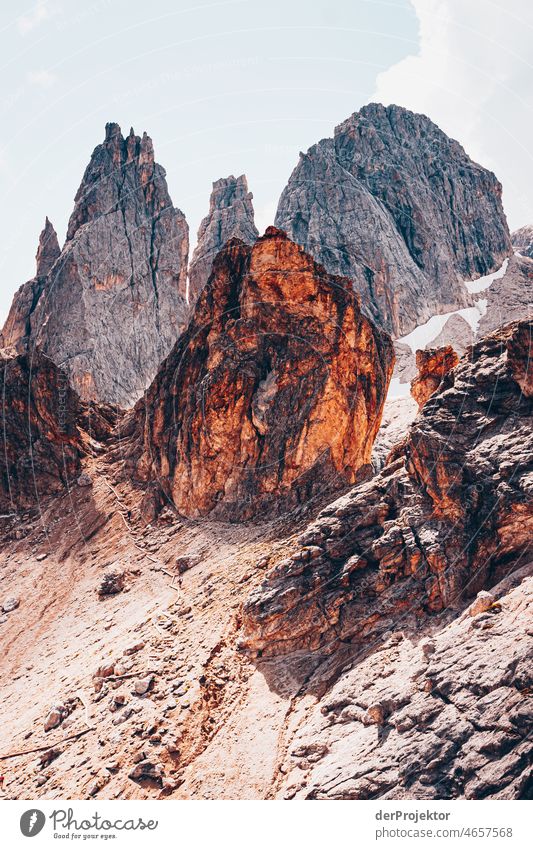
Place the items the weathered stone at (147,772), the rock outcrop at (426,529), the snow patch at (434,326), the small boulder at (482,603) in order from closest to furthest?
1. the small boulder at (482,603)
2. the weathered stone at (147,772)
3. the rock outcrop at (426,529)
4. the snow patch at (434,326)

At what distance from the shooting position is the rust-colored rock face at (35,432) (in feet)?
198

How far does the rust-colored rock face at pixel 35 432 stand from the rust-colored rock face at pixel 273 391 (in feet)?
40.5

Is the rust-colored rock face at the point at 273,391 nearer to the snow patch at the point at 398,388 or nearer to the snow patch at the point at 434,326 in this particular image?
the snow patch at the point at 398,388

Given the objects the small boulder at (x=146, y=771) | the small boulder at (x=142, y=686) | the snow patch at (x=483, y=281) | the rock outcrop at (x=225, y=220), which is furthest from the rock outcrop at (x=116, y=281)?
the small boulder at (x=146, y=771)

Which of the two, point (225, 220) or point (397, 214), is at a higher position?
point (225, 220)

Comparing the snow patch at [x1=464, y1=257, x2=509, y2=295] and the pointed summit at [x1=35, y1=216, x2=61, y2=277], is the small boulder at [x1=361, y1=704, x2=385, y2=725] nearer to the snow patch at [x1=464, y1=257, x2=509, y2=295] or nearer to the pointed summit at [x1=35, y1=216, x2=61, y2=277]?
the pointed summit at [x1=35, y1=216, x2=61, y2=277]

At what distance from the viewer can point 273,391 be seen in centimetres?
4962

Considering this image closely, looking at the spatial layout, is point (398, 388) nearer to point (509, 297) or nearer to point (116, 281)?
point (116, 281)

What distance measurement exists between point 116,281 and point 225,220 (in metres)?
46.9

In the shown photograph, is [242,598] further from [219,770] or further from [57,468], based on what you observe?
[57,468]

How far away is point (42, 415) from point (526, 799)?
56.8m

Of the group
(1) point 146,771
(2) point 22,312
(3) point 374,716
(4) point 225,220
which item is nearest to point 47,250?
(2) point 22,312

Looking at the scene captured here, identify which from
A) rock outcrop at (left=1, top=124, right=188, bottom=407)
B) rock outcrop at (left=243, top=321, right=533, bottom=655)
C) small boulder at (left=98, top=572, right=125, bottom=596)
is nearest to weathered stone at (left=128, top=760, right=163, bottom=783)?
rock outcrop at (left=243, top=321, right=533, bottom=655)

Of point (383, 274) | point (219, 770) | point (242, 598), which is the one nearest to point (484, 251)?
point (383, 274)
